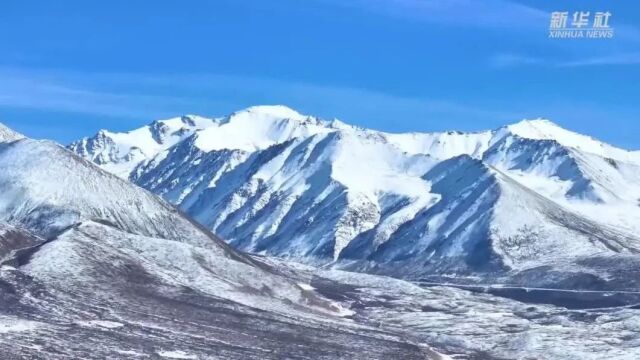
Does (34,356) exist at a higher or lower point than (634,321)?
lower

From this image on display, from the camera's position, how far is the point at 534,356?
149 meters

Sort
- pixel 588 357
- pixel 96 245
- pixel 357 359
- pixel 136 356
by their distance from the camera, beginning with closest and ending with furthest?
pixel 136 356, pixel 357 359, pixel 588 357, pixel 96 245

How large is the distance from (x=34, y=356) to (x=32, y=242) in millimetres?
83855

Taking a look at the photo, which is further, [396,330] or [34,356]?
[396,330]

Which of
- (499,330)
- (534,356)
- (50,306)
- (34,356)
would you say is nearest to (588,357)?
(534,356)

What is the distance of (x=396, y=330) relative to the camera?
547ft

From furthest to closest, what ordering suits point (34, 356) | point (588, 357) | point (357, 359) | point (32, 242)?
point (32, 242) < point (588, 357) < point (357, 359) < point (34, 356)

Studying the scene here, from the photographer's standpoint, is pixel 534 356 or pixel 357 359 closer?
pixel 357 359

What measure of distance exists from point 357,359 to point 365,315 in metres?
66.3

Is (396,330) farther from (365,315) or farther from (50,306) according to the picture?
(50,306)

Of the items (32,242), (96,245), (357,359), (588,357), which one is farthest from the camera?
(32,242)

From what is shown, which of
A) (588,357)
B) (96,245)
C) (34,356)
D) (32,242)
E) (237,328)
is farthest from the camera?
(32,242)

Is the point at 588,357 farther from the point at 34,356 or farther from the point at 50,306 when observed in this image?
the point at 34,356

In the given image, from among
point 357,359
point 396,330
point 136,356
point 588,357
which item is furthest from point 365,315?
point 136,356
